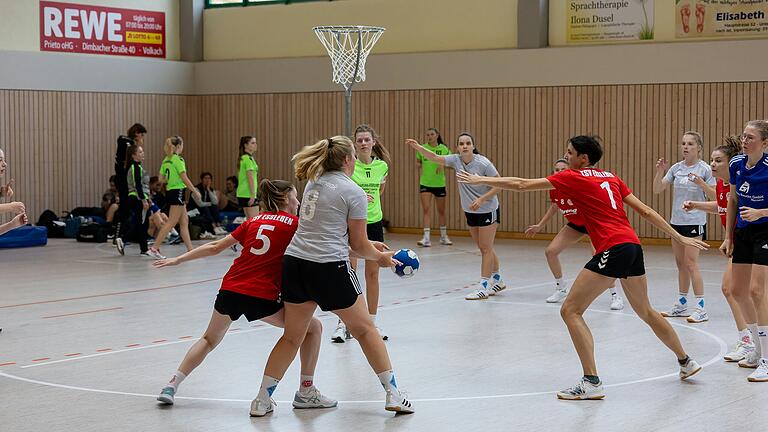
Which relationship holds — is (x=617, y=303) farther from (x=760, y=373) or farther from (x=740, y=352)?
(x=760, y=373)

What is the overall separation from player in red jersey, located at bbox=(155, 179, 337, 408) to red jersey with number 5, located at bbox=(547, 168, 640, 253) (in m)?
2.04

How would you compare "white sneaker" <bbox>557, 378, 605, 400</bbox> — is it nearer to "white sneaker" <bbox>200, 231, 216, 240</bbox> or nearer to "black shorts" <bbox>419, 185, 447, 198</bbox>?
"black shorts" <bbox>419, 185, 447, 198</bbox>

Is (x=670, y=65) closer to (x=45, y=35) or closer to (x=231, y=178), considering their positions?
(x=231, y=178)

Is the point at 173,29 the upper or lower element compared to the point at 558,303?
upper

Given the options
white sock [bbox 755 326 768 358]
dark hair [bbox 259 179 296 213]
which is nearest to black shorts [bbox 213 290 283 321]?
dark hair [bbox 259 179 296 213]

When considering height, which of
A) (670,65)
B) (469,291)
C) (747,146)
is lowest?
(469,291)

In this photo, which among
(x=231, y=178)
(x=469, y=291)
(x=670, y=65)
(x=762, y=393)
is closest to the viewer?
(x=762, y=393)

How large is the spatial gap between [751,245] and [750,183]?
19.5 inches

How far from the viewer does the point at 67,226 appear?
21.8 m

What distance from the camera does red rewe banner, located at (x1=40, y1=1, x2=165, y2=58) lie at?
22312mm

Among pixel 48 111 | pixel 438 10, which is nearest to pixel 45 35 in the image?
pixel 48 111

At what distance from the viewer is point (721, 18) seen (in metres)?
19.4

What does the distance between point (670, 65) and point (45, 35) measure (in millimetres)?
12575

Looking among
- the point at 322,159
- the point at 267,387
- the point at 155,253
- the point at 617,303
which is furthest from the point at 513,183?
the point at 155,253
